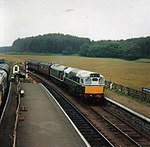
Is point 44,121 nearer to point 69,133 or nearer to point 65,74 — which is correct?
point 69,133

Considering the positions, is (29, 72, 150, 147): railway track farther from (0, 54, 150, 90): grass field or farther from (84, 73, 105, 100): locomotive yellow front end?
(0, 54, 150, 90): grass field

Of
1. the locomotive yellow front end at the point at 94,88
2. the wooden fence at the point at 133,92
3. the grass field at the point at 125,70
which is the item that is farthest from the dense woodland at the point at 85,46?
the locomotive yellow front end at the point at 94,88

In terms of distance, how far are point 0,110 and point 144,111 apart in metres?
13.0

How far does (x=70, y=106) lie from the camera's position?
34.8 meters

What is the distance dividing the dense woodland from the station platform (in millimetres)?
67950

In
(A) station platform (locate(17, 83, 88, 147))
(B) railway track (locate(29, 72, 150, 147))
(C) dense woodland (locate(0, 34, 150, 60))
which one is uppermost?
(C) dense woodland (locate(0, 34, 150, 60))

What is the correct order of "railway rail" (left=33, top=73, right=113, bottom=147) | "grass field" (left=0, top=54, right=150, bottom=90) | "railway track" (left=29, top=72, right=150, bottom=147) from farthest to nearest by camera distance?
"grass field" (left=0, top=54, right=150, bottom=90) → "railway track" (left=29, top=72, right=150, bottom=147) → "railway rail" (left=33, top=73, right=113, bottom=147)

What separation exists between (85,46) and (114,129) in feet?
362

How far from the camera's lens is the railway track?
21.4 meters

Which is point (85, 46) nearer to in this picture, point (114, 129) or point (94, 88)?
point (94, 88)

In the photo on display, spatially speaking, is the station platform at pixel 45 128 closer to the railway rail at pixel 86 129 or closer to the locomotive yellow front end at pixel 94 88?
the railway rail at pixel 86 129

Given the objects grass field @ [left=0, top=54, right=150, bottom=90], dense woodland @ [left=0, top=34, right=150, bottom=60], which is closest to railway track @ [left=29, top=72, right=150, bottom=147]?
grass field @ [left=0, top=54, right=150, bottom=90]

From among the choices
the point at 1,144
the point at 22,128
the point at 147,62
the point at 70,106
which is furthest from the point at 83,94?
the point at 147,62

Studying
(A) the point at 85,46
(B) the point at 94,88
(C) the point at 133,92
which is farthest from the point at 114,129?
(A) the point at 85,46
